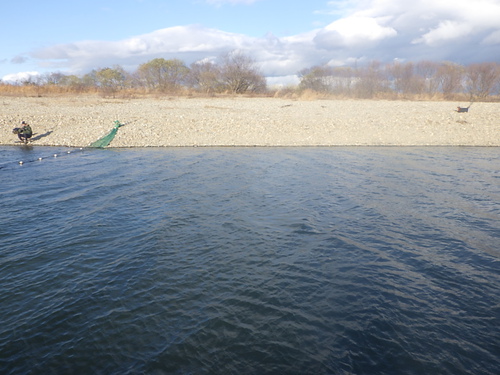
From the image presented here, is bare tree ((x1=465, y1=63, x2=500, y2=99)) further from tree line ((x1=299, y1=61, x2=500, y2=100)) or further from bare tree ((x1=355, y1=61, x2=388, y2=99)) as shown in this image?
bare tree ((x1=355, y1=61, x2=388, y2=99))

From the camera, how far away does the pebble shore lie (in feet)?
81.4

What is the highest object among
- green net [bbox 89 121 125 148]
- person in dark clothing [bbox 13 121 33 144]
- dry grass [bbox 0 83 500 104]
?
dry grass [bbox 0 83 500 104]

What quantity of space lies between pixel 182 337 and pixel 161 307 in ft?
3.21

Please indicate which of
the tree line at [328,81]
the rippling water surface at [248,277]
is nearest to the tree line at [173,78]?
the tree line at [328,81]

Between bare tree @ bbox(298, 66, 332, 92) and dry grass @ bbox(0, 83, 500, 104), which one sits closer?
dry grass @ bbox(0, 83, 500, 104)

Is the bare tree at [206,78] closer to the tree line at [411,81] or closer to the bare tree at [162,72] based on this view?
the bare tree at [162,72]

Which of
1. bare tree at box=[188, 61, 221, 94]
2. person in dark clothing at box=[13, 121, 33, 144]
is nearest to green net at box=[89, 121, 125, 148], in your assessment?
person in dark clothing at box=[13, 121, 33, 144]

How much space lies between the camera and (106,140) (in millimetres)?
23844

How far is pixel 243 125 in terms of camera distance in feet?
90.1

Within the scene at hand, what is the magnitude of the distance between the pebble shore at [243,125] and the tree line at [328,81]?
15134 millimetres

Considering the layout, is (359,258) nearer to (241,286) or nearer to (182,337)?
(241,286)

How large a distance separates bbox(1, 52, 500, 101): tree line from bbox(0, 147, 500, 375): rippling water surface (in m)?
36.6

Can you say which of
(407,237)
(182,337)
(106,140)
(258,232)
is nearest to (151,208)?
(258,232)

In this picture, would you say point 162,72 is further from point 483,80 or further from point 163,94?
point 483,80
